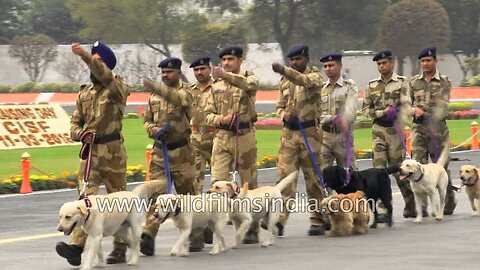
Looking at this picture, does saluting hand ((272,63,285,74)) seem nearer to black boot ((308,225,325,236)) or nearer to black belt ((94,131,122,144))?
black belt ((94,131,122,144))

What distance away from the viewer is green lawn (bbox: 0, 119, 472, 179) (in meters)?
28.2

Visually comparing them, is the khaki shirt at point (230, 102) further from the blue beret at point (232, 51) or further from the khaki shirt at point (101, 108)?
the khaki shirt at point (101, 108)

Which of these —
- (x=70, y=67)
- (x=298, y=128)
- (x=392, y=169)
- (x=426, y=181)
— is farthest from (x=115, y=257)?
(x=70, y=67)

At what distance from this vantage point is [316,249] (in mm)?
13125

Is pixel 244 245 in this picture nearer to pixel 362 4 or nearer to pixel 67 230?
pixel 67 230

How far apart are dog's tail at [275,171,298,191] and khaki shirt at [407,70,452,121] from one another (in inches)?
109

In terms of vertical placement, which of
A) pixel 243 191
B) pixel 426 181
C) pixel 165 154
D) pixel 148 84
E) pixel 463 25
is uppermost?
pixel 463 25

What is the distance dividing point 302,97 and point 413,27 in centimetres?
5857

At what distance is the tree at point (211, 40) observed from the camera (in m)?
72.4

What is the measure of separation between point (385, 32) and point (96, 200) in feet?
209

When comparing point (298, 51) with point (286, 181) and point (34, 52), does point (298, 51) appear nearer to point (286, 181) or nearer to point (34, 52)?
point (286, 181)

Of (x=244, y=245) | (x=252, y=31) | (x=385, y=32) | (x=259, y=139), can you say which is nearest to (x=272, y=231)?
(x=244, y=245)

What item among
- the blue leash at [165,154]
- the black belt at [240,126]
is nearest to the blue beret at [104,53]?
the blue leash at [165,154]
